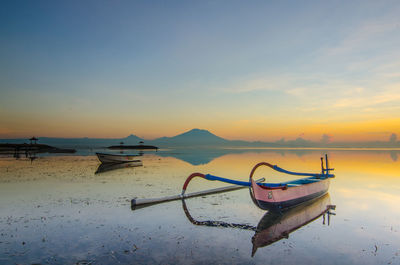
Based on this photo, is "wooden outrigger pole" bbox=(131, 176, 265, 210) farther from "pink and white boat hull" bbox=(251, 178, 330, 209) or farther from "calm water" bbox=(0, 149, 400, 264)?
"pink and white boat hull" bbox=(251, 178, 330, 209)

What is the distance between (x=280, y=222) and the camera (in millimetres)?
9977

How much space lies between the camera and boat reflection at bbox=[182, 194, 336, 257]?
8.23m

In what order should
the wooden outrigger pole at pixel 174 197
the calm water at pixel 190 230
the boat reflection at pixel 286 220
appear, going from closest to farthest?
the calm water at pixel 190 230, the boat reflection at pixel 286 220, the wooden outrigger pole at pixel 174 197

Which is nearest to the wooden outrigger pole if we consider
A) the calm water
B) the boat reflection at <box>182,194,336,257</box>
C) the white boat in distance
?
the calm water

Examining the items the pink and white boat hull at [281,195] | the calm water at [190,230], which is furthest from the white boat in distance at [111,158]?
the pink and white boat hull at [281,195]

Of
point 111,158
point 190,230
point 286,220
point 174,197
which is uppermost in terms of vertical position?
point 111,158

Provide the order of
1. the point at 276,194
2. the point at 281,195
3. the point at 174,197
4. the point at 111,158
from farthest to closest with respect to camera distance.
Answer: the point at 111,158 → the point at 174,197 → the point at 281,195 → the point at 276,194

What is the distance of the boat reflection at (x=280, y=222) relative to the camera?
27.0 ft

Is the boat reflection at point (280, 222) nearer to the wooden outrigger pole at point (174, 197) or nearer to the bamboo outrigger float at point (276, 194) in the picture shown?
the bamboo outrigger float at point (276, 194)

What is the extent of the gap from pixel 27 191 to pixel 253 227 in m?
12.9

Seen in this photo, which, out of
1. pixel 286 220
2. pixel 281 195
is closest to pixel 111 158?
pixel 281 195

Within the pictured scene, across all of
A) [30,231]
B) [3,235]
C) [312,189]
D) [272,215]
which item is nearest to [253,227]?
[272,215]

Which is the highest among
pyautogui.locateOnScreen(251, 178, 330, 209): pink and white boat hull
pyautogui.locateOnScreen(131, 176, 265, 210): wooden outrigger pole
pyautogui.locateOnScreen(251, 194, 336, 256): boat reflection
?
pyautogui.locateOnScreen(251, 178, 330, 209): pink and white boat hull

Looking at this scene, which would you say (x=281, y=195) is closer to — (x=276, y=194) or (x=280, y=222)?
(x=276, y=194)
